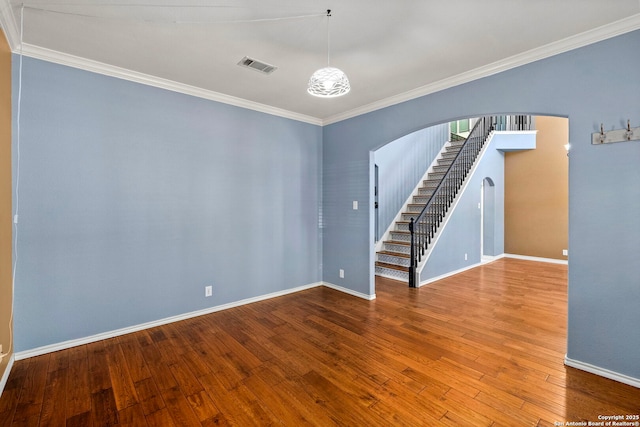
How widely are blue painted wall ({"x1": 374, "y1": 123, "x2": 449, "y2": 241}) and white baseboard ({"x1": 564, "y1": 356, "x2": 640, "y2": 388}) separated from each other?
3.96 metres

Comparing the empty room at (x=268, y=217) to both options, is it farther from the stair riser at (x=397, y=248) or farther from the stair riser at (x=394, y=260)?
the stair riser at (x=397, y=248)

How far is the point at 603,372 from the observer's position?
229cm

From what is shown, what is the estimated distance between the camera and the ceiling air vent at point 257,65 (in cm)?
278

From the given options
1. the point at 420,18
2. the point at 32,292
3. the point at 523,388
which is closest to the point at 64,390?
the point at 32,292

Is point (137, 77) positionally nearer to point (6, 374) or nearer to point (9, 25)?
point (9, 25)

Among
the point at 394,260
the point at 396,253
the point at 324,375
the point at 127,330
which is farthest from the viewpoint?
the point at 396,253

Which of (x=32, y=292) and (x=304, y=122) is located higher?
(x=304, y=122)

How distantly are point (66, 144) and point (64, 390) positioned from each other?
214 centimetres

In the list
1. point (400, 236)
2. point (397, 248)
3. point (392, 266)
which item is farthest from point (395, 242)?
point (392, 266)

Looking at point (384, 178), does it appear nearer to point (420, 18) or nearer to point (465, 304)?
point (465, 304)

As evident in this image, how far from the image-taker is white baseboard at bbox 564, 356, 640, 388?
7.11ft

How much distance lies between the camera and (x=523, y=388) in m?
2.15

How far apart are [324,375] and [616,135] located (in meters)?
2.99

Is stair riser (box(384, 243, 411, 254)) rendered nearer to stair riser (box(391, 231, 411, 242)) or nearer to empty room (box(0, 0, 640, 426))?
stair riser (box(391, 231, 411, 242))
